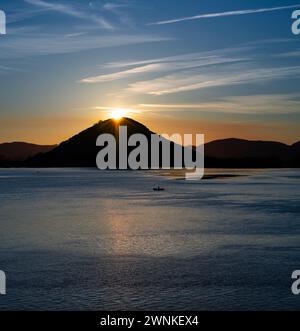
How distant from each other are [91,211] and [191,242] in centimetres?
2442

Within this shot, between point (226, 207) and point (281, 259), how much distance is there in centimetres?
3151

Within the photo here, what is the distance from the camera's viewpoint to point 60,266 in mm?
24734

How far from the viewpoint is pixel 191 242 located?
32.0 m

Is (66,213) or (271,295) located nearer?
(271,295)

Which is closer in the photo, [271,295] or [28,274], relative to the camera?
[271,295]

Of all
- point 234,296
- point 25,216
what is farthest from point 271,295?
point 25,216
